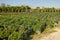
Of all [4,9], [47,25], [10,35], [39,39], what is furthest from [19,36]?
[4,9]

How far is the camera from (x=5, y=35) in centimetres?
1005

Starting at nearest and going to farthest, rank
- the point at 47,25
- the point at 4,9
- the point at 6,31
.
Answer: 1. the point at 6,31
2. the point at 47,25
3. the point at 4,9

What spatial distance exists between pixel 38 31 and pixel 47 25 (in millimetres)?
3759

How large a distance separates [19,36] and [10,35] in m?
0.52

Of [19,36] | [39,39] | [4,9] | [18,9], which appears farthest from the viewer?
[18,9]

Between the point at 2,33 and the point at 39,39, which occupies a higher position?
the point at 2,33

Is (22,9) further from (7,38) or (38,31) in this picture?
(7,38)

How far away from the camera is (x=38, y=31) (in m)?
14.5

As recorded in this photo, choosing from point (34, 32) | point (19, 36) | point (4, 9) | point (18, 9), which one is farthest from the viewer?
point (18, 9)

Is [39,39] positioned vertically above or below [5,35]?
below

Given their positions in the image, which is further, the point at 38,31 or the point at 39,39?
the point at 38,31

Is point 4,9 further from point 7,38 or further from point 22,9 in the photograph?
point 7,38

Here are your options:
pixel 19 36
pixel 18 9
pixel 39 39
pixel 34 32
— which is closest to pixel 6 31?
pixel 19 36

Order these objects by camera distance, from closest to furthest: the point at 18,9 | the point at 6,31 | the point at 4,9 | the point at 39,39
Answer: the point at 6,31, the point at 39,39, the point at 4,9, the point at 18,9
